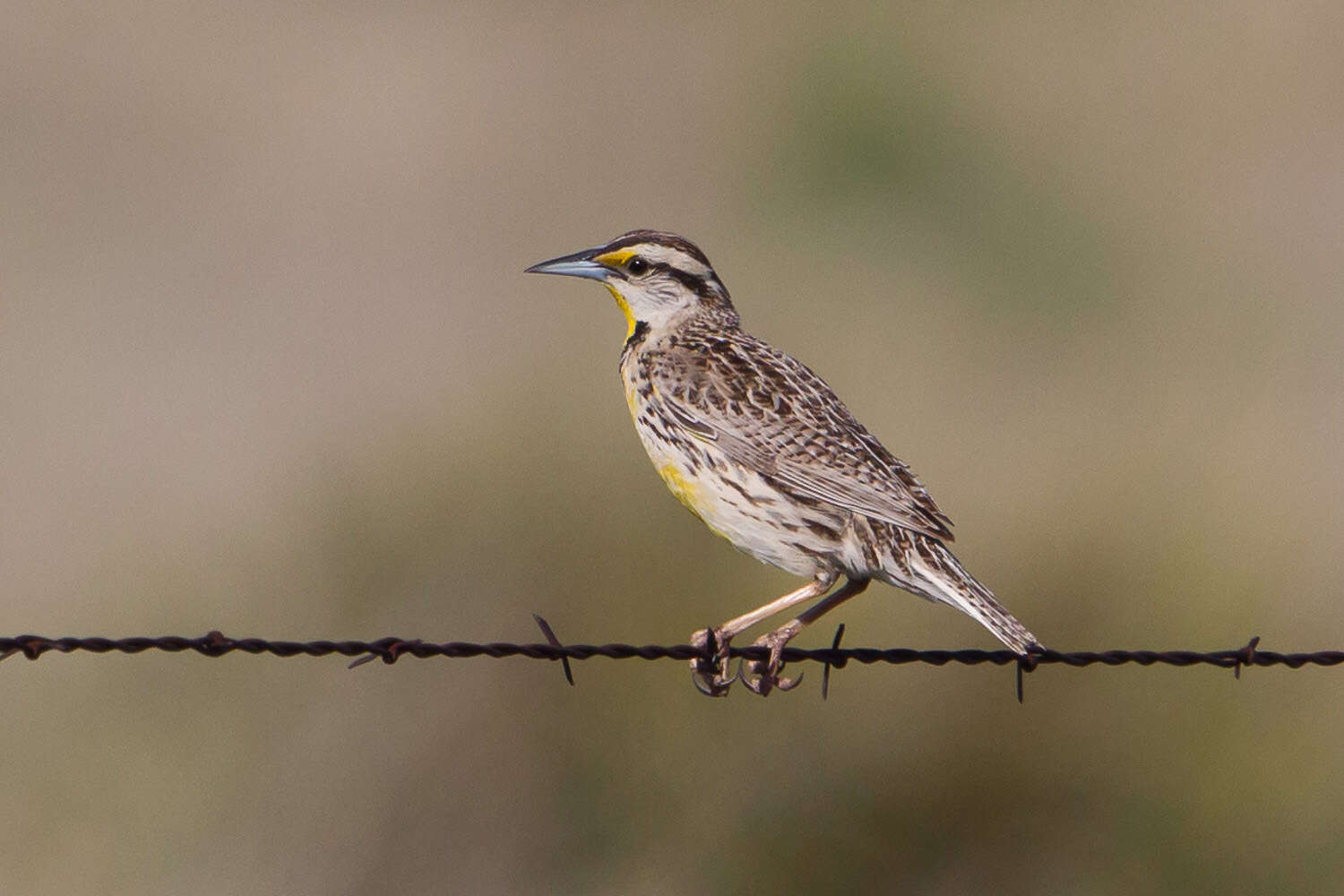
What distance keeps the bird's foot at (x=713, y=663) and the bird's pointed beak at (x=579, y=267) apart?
118 centimetres

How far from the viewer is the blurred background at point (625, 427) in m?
7.46

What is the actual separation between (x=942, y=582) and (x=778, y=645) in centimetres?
46

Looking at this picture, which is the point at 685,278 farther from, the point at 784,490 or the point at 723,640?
the point at 723,640

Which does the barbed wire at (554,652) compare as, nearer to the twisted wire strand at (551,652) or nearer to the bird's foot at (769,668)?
the twisted wire strand at (551,652)

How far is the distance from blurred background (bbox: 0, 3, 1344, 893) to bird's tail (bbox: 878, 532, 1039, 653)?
2.03 metres

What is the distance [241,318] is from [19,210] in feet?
11.0

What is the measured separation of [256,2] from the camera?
74.6ft

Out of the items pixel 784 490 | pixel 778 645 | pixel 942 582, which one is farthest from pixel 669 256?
pixel 942 582

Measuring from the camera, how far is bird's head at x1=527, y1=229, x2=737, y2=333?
6.32 m

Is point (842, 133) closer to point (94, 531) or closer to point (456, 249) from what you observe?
point (456, 249)

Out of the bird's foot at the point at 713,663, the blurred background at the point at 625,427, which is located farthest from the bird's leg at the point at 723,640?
the blurred background at the point at 625,427

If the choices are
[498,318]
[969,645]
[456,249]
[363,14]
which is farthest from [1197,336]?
[363,14]

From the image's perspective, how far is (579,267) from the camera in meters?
6.27

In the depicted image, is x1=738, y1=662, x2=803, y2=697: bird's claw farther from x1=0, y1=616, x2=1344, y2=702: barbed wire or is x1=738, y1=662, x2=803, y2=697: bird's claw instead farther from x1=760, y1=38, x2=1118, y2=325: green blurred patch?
x1=760, y1=38, x2=1118, y2=325: green blurred patch
